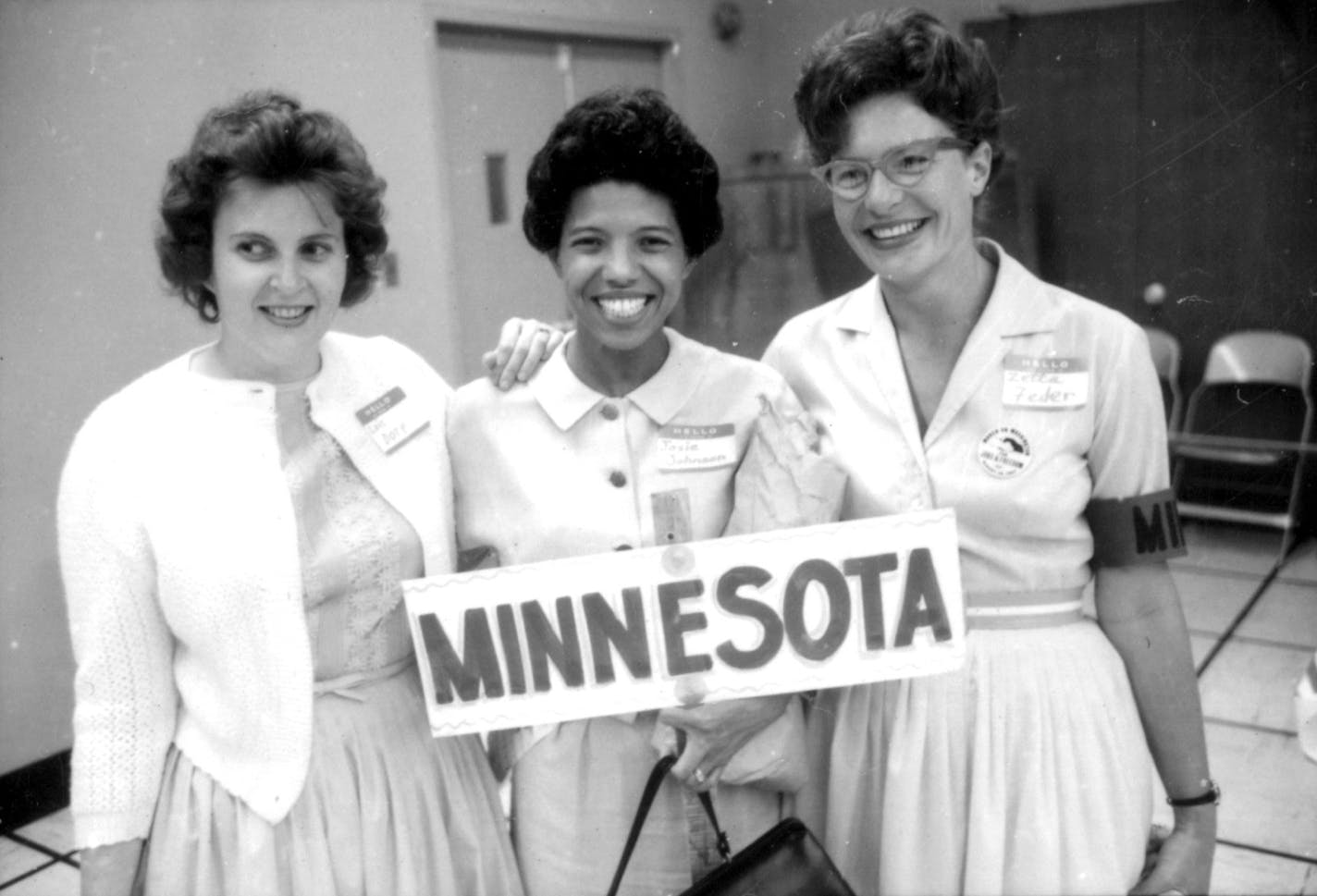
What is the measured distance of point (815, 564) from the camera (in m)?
1.64

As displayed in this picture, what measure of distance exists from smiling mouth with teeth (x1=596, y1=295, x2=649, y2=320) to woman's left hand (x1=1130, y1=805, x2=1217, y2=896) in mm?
1246

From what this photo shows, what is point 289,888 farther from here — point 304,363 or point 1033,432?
point 1033,432

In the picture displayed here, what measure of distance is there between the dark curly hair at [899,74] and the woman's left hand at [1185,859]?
3.90 feet

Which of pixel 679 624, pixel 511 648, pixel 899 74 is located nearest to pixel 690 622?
pixel 679 624

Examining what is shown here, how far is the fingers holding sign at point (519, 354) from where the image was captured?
6.11 feet

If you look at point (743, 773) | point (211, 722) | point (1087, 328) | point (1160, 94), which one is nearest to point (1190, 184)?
point (1160, 94)

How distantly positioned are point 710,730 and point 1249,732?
3.35 metres

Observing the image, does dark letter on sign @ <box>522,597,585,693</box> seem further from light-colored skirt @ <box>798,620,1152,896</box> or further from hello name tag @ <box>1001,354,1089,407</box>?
hello name tag @ <box>1001,354,1089,407</box>

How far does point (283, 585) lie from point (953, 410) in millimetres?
1086

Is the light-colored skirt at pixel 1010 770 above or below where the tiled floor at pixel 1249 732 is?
above

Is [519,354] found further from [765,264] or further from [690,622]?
[765,264]

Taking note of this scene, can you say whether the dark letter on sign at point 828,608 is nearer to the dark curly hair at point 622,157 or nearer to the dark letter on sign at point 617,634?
the dark letter on sign at point 617,634

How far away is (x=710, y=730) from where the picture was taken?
167 centimetres

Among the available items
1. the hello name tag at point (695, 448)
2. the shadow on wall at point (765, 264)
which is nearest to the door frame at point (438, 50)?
the shadow on wall at point (765, 264)
